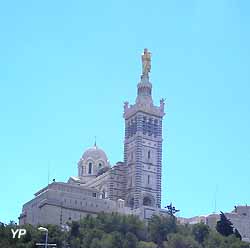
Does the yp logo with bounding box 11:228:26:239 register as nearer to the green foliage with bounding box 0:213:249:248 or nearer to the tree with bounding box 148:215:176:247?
the green foliage with bounding box 0:213:249:248

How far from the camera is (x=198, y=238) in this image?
240ft

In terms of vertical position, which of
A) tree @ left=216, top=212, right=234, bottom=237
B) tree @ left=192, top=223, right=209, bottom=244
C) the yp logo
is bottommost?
the yp logo

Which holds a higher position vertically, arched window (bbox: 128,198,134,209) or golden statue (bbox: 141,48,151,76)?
golden statue (bbox: 141,48,151,76)

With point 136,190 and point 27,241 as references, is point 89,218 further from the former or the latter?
point 136,190

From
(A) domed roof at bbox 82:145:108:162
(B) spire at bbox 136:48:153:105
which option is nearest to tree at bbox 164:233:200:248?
(B) spire at bbox 136:48:153:105

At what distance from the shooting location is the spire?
95700 millimetres

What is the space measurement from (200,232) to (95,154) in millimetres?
29611

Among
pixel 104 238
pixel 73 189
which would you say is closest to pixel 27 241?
pixel 104 238

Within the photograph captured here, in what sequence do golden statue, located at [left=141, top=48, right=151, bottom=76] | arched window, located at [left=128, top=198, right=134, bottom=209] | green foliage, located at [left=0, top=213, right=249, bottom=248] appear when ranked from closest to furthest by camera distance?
green foliage, located at [left=0, top=213, right=249, bottom=248], arched window, located at [left=128, top=198, right=134, bottom=209], golden statue, located at [left=141, top=48, right=151, bottom=76]

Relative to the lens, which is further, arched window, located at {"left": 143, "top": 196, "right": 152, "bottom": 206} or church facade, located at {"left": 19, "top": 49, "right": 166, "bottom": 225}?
arched window, located at {"left": 143, "top": 196, "right": 152, "bottom": 206}

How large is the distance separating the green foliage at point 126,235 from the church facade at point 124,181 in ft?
27.9

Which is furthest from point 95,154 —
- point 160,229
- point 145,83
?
point 160,229

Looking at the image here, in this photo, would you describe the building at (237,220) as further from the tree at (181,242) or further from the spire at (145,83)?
the tree at (181,242)

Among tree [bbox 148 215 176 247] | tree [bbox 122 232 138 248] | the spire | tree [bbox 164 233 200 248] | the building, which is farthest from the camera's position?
the spire
